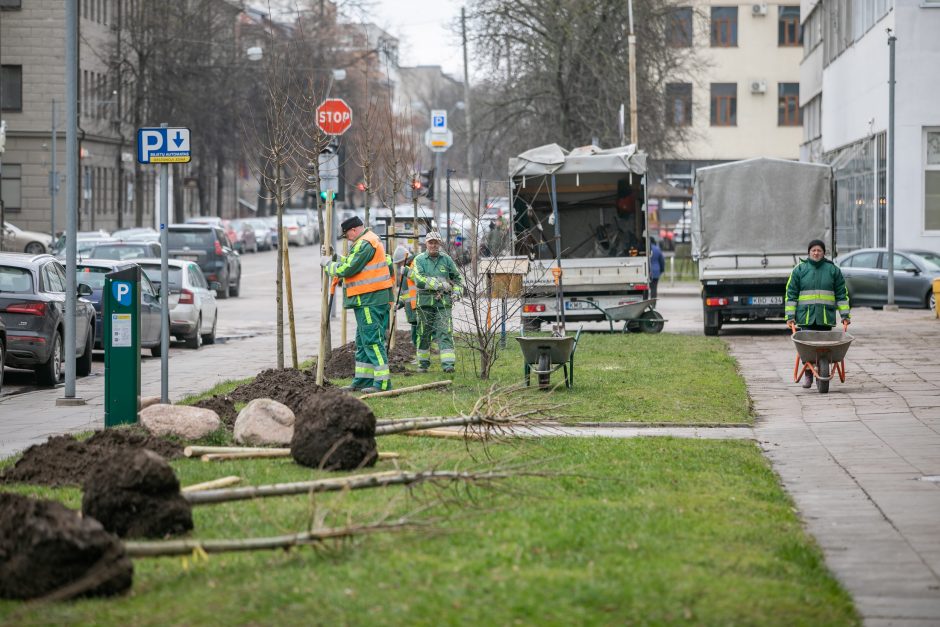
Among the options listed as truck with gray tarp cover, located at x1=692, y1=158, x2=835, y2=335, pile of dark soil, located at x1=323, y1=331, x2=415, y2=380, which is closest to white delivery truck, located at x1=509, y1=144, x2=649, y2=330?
truck with gray tarp cover, located at x1=692, y1=158, x2=835, y2=335

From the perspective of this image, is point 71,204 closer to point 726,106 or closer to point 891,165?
point 891,165

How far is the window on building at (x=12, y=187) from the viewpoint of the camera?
66.1 meters

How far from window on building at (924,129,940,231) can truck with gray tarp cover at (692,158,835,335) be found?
1122cm

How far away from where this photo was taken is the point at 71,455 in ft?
31.7

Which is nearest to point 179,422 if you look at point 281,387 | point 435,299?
point 281,387

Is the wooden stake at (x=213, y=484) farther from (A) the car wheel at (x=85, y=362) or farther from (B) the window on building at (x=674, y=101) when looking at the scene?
(B) the window on building at (x=674, y=101)

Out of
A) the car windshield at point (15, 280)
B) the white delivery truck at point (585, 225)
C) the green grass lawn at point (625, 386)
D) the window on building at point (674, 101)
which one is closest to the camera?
the green grass lawn at point (625, 386)

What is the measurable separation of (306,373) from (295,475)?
628cm

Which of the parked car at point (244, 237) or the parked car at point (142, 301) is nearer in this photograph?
the parked car at point (142, 301)

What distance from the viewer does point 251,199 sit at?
111 metres

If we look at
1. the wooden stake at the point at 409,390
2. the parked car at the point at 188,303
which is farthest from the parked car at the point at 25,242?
the wooden stake at the point at 409,390

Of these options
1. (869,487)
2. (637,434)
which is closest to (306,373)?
(637,434)

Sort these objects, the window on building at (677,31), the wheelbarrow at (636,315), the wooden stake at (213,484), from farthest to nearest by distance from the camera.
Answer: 1. the window on building at (677,31)
2. the wheelbarrow at (636,315)
3. the wooden stake at (213,484)

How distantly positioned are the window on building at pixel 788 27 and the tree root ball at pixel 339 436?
6784 cm
